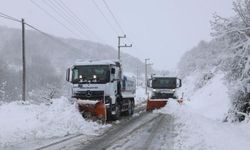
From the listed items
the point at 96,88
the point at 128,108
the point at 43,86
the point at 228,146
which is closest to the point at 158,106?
the point at 128,108

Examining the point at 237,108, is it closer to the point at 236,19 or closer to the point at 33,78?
the point at 236,19

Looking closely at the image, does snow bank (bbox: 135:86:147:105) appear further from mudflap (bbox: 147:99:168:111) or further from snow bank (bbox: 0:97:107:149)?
snow bank (bbox: 0:97:107:149)

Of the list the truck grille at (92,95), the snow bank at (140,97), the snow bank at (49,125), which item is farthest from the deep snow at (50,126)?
the snow bank at (140,97)

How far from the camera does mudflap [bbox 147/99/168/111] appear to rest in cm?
3428

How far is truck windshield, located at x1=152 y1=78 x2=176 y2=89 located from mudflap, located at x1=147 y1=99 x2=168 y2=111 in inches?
48.0

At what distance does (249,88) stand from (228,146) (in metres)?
5.70

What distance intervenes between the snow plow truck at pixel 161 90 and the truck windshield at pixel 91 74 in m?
12.2

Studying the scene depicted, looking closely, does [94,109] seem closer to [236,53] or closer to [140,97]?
[236,53]

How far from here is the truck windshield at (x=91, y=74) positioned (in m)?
22.5

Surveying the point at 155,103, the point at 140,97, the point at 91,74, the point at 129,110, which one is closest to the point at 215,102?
the point at 155,103

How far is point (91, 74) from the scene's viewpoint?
74.4ft

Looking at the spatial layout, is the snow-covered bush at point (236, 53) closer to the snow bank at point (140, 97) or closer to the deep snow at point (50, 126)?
the deep snow at point (50, 126)

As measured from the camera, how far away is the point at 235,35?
1727 cm

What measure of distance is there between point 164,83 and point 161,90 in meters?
0.71
